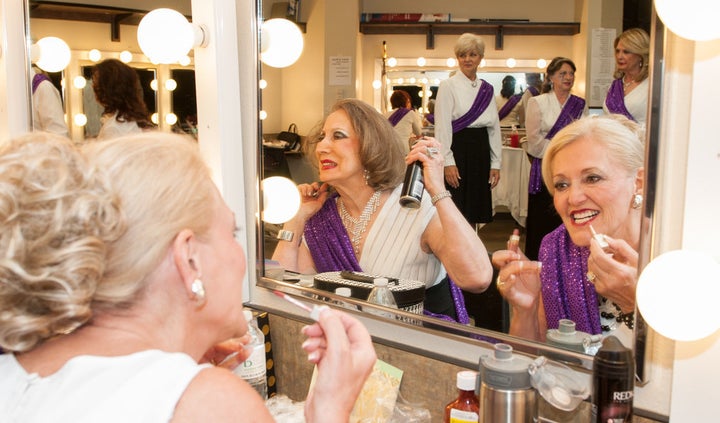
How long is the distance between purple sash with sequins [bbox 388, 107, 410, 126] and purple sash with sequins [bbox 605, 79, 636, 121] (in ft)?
1.22

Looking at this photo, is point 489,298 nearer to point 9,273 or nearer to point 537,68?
point 537,68

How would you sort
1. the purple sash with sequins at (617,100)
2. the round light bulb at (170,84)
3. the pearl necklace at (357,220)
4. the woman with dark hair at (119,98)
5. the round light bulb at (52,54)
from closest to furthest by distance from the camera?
the purple sash with sequins at (617,100), the pearl necklace at (357,220), the round light bulb at (170,84), the woman with dark hair at (119,98), the round light bulb at (52,54)

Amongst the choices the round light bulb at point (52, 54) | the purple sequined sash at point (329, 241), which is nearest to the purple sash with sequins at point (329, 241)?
the purple sequined sash at point (329, 241)

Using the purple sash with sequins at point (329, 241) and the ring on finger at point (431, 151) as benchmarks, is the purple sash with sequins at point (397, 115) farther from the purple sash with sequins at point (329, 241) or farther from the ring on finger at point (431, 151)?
the purple sash with sequins at point (329, 241)

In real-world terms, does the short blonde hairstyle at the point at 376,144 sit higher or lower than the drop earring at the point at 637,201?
higher

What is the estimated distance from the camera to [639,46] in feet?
3.06

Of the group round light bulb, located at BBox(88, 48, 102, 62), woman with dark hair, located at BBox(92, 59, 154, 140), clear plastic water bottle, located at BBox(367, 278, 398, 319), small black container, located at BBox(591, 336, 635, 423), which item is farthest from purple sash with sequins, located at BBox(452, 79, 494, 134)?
round light bulb, located at BBox(88, 48, 102, 62)

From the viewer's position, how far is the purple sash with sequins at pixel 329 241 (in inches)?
55.1

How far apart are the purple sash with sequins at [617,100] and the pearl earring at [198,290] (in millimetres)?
607

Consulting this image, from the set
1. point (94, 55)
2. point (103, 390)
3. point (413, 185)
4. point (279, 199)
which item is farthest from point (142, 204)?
point (94, 55)

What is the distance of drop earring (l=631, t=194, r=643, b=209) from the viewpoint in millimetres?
934

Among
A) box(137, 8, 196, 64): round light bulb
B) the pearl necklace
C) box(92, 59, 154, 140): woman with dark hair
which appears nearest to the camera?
the pearl necklace

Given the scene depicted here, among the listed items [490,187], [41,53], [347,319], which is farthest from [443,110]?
[41,53]

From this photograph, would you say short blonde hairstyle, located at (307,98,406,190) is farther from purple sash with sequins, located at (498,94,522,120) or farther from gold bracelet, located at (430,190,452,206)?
purple sash with sequins, located at (498,94,522,120)
